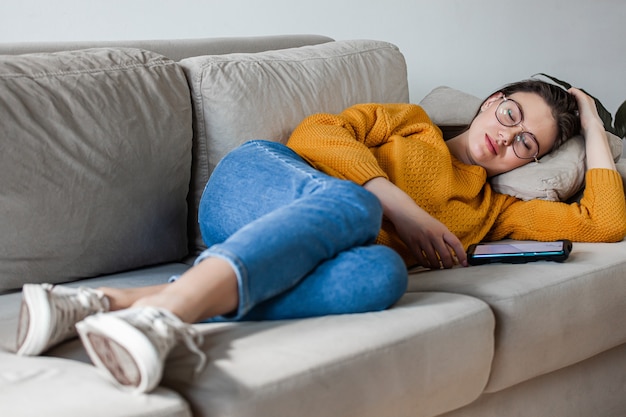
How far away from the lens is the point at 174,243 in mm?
1865

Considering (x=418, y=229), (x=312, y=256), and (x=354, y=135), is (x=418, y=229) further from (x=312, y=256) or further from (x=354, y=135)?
(x=312, y=256)

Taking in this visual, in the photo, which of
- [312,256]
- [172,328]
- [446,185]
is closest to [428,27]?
[446,185]

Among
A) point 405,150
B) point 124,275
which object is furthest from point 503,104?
point 124,275

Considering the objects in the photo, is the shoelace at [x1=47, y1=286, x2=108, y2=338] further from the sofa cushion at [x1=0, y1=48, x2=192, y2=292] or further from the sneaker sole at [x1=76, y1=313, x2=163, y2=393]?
the sofa cushion at [x1=0, y1=48, x2=192, y2=292]

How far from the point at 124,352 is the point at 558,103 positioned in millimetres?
1358

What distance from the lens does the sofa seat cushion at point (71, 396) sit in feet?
3.23

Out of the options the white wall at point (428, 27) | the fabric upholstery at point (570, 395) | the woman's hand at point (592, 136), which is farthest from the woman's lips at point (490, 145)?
the white wall at point (428, 27)

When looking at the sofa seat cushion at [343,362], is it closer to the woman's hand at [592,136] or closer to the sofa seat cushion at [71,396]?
the sofa seat cushion at [71,396]

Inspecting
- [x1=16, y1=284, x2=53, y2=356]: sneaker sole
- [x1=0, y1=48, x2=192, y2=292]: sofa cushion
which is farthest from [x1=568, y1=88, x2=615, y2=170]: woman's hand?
[x1=16, y1=284, x2=53, y2=356]: sneaker sole

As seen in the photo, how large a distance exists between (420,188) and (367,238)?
1.70 feet

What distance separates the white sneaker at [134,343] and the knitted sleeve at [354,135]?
0.74 metres

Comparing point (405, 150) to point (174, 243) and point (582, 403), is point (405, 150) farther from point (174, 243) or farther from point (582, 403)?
point (582, 403)

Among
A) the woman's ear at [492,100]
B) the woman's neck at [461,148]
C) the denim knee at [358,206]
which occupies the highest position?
the woman's ear at [492,100]

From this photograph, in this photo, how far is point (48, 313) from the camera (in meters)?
1.15
